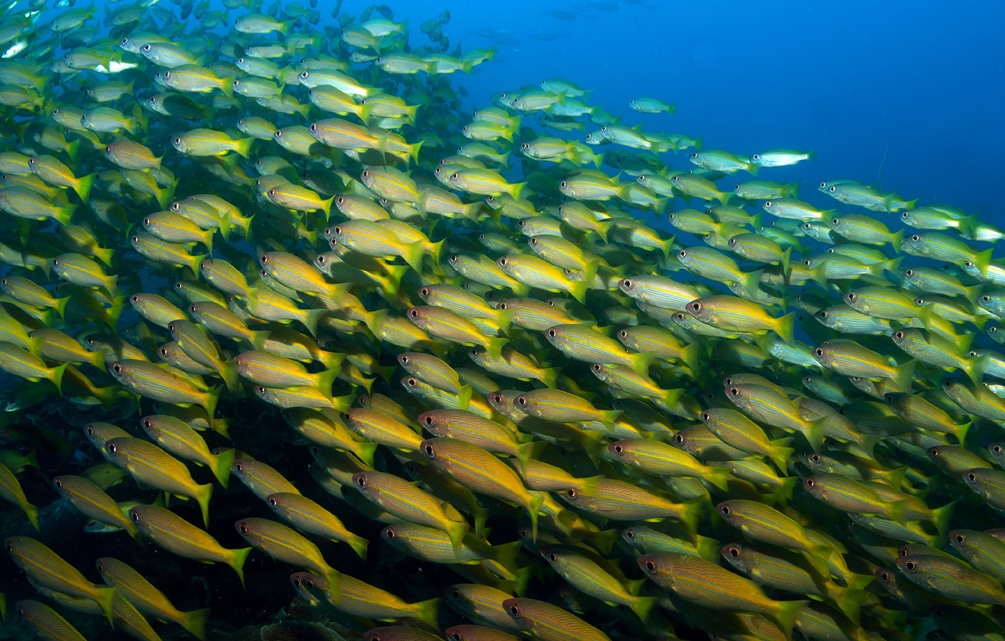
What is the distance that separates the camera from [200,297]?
16.6 feet

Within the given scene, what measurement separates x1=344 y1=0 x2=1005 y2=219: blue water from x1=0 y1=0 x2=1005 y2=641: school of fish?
54.6m

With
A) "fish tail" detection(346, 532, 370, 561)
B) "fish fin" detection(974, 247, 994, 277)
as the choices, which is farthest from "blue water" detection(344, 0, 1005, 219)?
"fish tail" detection(346, 532, 370, 561)

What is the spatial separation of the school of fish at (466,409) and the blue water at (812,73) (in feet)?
179

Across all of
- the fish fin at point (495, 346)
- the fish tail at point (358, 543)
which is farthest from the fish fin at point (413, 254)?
the fish tail at point (358, 543)

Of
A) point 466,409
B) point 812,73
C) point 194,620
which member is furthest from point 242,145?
point 812,73

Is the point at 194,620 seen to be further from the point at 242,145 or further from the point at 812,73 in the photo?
the point at 812,73

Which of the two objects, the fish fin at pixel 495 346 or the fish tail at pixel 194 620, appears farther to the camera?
the fish fin at pixel 495 346

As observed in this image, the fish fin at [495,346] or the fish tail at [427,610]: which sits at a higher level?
the fish fin at [495,346]

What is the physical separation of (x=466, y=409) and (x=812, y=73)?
459 feet

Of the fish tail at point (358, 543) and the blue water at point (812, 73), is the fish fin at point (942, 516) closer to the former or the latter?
the fish tail at point (358, 543)

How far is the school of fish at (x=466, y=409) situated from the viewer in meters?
3.40

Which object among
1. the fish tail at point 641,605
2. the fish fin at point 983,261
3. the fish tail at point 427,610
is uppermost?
the fish fin at point 983,261

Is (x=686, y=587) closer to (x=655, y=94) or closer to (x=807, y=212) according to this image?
(x=807, y=212)

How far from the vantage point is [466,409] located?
4.00m
